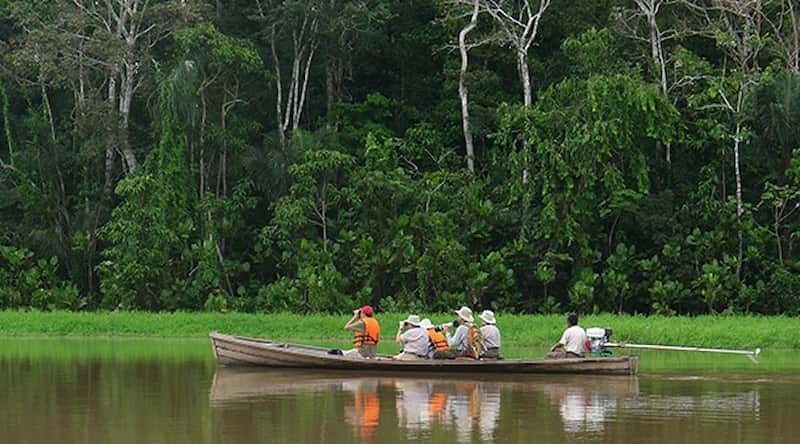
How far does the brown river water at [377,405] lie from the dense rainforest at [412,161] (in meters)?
8.22

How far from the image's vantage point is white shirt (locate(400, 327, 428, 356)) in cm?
1873

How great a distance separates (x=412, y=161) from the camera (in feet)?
105

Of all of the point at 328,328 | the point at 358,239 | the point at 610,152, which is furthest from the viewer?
the point at 358,239

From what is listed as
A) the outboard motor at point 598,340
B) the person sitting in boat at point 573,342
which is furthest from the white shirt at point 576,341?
the outboard motor at point 598,340

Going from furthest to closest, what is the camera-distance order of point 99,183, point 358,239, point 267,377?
point 99,183, point 358,239, point 267,377

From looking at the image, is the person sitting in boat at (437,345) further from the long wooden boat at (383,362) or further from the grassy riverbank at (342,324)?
the grassy riverbank at (342,324)

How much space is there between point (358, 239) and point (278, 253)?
216 cm

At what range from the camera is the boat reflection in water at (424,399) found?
43.0 feet

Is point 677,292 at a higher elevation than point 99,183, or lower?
lower

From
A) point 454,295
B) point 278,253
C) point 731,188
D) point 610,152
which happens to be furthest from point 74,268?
point 731,188

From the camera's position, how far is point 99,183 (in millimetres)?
32250

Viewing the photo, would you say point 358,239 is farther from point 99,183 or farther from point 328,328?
point 99,183

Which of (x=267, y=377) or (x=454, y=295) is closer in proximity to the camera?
(x=267, y=377)

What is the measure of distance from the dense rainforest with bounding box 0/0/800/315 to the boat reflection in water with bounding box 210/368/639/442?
10172 mm
